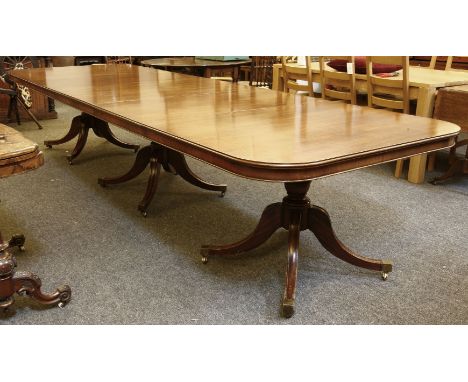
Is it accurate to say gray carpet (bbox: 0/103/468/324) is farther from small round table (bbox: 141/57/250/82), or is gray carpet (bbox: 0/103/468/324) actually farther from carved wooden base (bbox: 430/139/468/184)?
small round table (bbox: 141/57/250/82)

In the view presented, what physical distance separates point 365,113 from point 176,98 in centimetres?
84

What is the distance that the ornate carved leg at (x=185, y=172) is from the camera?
2.60 m

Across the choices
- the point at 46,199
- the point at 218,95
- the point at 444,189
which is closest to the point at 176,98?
the point at 218,95

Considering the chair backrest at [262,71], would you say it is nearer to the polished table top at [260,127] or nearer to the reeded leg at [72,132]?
the reeded leg at [72,132]

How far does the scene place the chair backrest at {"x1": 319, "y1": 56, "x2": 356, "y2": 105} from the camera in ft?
10.5

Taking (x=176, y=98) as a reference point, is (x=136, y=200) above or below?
below

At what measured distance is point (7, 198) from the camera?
266 cm

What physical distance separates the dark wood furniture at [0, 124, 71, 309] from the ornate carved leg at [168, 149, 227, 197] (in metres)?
1.03

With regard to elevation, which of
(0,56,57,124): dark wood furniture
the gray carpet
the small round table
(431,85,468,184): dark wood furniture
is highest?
the small round table

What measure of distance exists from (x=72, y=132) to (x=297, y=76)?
1.78 metres

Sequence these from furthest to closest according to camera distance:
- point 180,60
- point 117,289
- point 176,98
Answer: point 180,60 < point 176,98 < point 117,289

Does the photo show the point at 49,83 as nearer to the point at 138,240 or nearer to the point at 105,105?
the point at 105,105

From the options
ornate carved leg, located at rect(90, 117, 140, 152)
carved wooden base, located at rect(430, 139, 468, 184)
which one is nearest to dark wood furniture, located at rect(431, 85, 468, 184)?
carved wooden base, located at rect(430, 139, 468, 184)

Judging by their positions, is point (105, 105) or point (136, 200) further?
point (136, 200)
